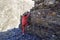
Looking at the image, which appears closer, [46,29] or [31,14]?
[46,29]

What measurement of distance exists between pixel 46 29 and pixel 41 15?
5.7 inches

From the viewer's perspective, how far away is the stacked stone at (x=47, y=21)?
3.80 feet

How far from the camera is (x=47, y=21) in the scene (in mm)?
1230

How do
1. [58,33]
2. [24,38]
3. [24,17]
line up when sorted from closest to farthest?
[58,33]
[24,38]
[24,17]

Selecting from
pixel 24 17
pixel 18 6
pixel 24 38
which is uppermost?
pixel 18 6

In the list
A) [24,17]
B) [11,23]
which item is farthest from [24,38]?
[11,23]

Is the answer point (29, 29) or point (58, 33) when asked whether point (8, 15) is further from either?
point (58, 33)

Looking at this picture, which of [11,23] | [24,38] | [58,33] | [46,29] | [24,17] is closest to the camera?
[58,33]

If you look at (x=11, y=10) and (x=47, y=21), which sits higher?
(x=11, y=10)

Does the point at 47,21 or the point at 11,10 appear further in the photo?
the point at 11,10

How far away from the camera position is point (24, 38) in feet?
4.79

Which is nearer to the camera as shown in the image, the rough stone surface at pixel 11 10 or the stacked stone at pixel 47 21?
the stacked stone at pixel 47 21

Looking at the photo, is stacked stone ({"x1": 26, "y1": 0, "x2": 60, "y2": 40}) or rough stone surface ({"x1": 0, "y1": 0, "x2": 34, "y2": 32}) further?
rough stone surface ({"x1": 0, "y1": 0, "x2": 34, "y2": 32})

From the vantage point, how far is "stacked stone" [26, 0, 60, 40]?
45.6 inches
